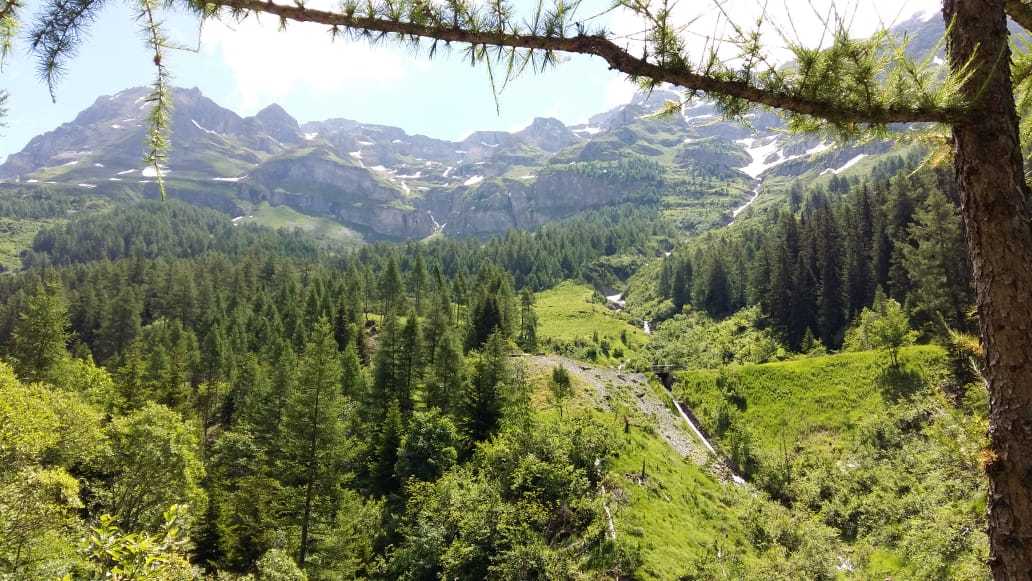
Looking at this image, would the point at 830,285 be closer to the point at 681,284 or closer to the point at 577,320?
the point at 681,284

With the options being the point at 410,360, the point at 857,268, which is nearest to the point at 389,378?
the point at 410,360

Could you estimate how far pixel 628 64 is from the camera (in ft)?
12.9

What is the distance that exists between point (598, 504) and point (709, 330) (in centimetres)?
7190

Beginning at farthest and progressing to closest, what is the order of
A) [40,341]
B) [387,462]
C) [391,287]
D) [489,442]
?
1. [391,287]
2. [40,341]
3. [387,462]
4. [489,442]

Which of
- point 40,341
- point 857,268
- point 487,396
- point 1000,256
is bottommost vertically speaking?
point 487,396

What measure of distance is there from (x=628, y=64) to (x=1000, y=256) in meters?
3.27

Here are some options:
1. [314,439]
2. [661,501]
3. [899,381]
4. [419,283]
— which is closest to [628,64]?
[661,501]

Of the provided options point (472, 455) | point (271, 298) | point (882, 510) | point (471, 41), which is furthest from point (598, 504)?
point (271, 298)

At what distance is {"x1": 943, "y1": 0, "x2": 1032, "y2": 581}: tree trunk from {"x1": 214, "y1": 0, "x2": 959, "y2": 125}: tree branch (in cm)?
42

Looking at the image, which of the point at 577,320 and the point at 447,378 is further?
the point at 577,320

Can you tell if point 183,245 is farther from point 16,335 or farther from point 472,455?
point 472,455

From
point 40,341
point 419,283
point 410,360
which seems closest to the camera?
point 410,360

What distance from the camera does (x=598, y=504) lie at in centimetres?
2248

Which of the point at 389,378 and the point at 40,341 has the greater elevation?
the point at 40,341
